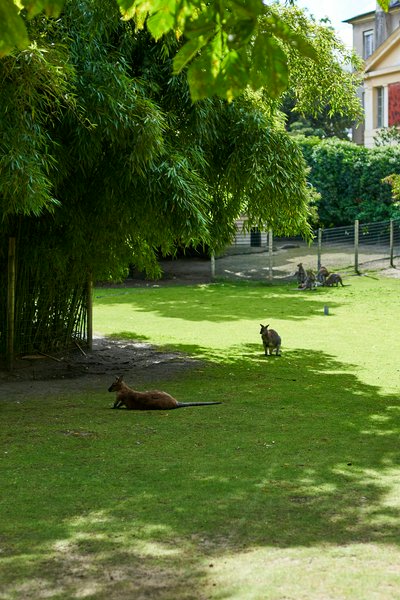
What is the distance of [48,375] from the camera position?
1320 cm

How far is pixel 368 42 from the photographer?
4766cm

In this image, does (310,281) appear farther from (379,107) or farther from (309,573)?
(309,573)

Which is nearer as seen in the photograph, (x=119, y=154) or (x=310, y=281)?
(x=119, y=154)

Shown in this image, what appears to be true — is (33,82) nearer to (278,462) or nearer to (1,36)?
(278,462)

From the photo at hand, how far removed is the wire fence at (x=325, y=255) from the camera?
94.3 ft

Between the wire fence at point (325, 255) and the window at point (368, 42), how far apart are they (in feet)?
56.5

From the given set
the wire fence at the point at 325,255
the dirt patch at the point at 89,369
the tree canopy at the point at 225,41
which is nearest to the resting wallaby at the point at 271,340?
the dirt patch at the point at 89,369

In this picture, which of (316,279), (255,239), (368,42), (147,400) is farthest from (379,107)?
(147,400)

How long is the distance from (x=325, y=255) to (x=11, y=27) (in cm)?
2762

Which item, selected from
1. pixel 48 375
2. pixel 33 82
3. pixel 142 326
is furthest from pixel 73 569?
pixel 142 326

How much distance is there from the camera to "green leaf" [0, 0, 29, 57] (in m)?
3.43

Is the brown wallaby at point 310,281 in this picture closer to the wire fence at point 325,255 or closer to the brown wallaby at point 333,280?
the brown wallaby at point 333,280

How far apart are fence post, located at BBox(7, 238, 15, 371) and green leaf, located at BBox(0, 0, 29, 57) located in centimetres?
942

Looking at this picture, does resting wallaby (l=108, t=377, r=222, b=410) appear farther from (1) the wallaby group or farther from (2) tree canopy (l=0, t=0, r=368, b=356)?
(1) the wallaby group
